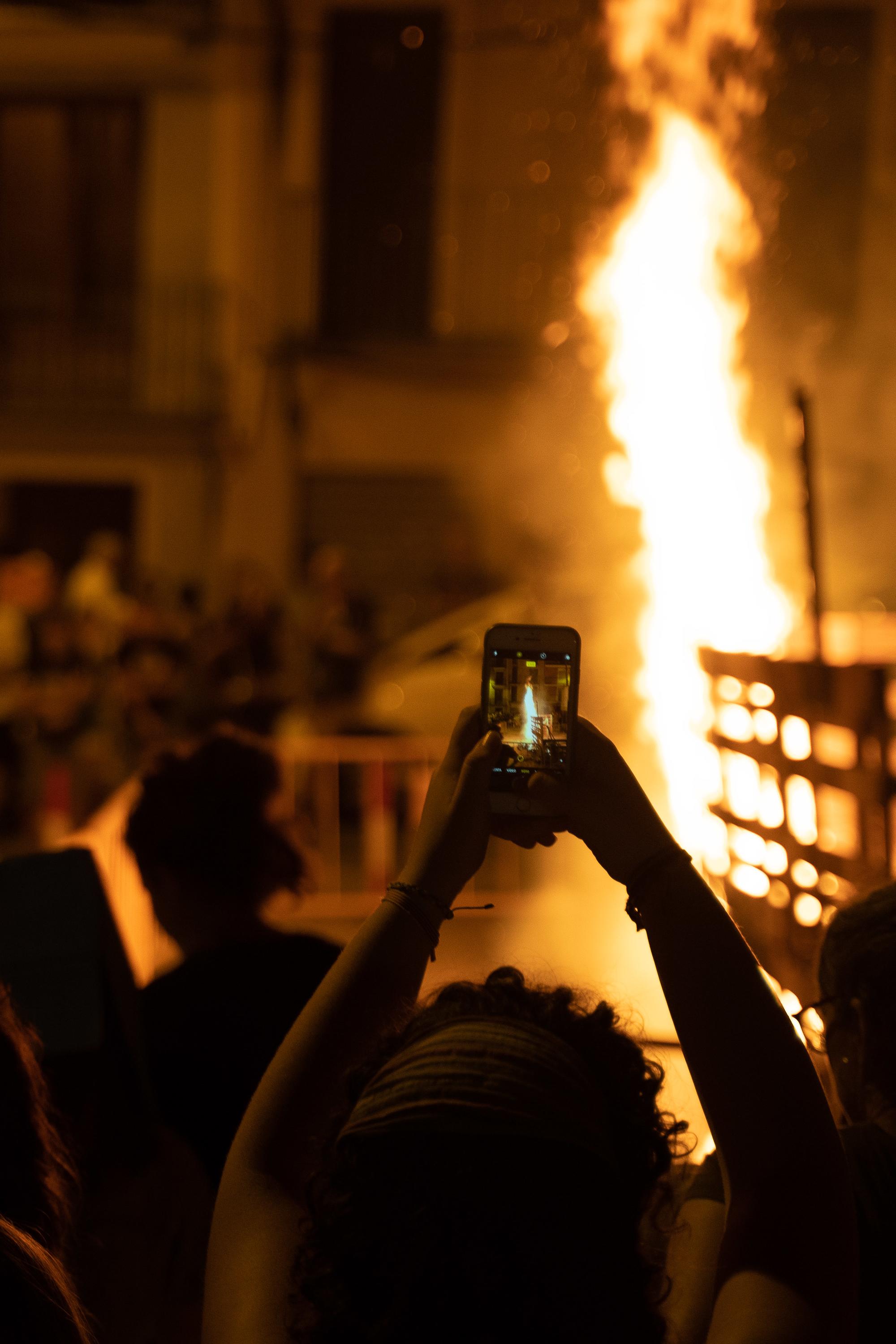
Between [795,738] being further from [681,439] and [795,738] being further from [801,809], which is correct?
[681,439]

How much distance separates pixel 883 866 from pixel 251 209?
39.9 ft

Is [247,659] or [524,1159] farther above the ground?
[247,659]

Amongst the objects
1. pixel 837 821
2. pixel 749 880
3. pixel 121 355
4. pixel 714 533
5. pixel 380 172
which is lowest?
pixel 749 880

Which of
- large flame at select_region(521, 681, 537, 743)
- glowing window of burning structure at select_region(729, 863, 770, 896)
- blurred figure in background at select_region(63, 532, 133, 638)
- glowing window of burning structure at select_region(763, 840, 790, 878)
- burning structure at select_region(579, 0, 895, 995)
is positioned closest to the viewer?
large flame at select_region(521, 681, 537, 743)

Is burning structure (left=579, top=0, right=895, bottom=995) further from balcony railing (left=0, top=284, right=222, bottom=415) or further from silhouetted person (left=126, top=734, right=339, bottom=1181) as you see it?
balcony railing (left=0, top=284, right=222, bottom=415)

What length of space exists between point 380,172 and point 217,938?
12828mm

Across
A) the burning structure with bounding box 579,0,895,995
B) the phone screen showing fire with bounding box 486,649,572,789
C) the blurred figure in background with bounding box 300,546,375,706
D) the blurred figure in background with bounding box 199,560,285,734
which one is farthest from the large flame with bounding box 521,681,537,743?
the blurred figure in background with bounding box 300,546,375,706

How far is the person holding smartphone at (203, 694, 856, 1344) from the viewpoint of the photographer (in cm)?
87

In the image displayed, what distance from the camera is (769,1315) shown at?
2.95ft

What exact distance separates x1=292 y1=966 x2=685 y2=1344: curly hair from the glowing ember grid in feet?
8.58

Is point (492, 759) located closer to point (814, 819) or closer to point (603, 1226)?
point (603, 1226)

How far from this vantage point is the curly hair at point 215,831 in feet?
7.41

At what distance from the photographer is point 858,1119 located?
4.54 feet

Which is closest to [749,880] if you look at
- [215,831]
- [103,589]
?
[215,831]
